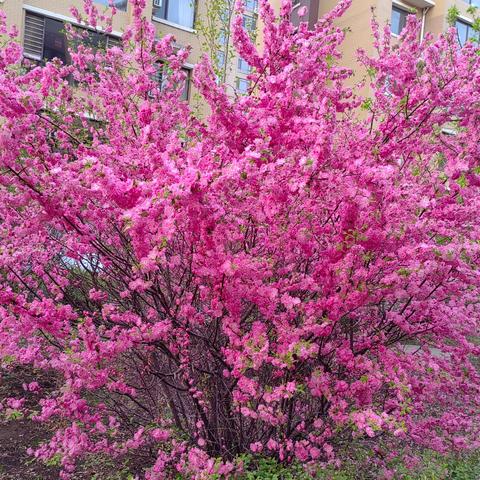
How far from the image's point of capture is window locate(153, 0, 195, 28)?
661 inches

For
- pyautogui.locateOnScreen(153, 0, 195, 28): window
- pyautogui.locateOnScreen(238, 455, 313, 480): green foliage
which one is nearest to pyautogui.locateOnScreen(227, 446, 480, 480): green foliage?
pyautogui.locateOnScreen(238, 455, 313, 480): green foliage

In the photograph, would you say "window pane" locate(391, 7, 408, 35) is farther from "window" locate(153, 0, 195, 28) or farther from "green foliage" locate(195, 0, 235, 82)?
"green foliage" locate(195, 0, 235, 82)

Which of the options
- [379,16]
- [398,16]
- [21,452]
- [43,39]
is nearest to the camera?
[21,452]

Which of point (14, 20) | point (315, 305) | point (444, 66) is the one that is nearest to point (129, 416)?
point (315, 305)

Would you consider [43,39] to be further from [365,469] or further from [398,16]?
[365,469]

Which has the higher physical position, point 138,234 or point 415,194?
point 415,194

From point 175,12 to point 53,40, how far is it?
168 inches

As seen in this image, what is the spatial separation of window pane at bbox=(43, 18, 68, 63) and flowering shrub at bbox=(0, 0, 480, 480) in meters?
12.2

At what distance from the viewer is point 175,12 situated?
17.1m

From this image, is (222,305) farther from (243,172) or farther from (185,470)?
(185,470)

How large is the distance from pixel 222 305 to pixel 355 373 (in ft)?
3.63

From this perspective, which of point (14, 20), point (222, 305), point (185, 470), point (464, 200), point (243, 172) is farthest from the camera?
point (14, 20)

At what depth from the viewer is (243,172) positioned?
2.30m

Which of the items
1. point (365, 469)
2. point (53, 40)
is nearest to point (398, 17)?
point (53, 40)
